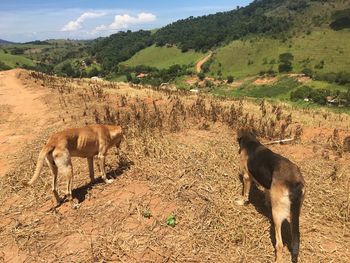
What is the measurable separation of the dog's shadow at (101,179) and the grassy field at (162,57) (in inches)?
4721

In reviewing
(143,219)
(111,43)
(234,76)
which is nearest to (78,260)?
(143,219)

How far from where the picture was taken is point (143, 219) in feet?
21.4

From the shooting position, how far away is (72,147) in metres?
7.18

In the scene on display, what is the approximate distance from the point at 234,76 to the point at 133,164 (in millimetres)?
94304

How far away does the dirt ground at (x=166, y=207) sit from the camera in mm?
5938

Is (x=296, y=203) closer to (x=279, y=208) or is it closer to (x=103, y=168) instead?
(x=279, y=208)

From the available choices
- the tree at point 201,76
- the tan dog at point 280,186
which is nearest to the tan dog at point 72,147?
the tan dog at point 280,186

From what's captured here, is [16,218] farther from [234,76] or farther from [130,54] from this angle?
[130,54]

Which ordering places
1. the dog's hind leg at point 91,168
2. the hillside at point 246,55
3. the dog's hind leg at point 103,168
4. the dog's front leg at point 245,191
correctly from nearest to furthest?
the dog's front leg at point 245,191 → the dog's hind leg at point 103,168 → the dog's hind leg at point 91,168 → the hillside at point 246,55

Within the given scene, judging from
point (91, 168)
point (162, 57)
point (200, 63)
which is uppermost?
point (91, 168)

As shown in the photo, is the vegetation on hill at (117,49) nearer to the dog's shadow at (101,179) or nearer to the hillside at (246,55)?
the hillside at (246,55)

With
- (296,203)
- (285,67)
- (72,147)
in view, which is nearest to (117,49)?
(285,67)

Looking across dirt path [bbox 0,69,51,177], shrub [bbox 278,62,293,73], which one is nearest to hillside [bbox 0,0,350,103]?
shrub [bbox 278,62,293,73]

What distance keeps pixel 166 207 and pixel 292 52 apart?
10630cm
